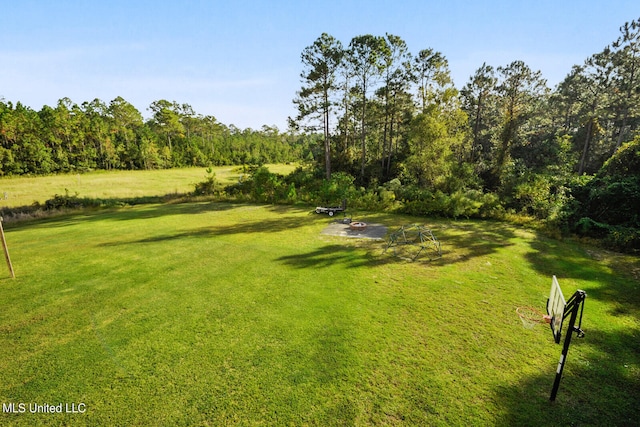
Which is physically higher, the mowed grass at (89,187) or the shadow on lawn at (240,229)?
the mowed grass at (89,187)

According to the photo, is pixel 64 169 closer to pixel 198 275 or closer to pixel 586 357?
pixel 198 275

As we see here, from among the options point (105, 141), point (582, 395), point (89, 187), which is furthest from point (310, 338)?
point (105, 141)

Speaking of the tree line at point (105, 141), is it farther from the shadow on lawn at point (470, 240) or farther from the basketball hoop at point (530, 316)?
the basketball hoop at point (530, 316)

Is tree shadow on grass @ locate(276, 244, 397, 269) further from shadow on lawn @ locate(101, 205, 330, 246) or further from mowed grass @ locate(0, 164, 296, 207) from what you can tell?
mowed grass @ locate(0, 164, 296, 207)

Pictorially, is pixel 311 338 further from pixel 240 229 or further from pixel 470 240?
pixel 240 229

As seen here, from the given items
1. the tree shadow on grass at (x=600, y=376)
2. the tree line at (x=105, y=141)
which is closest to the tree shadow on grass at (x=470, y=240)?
the tree shadow on grass at (x=600, y=376)

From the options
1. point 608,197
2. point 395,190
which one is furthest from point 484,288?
point 395,190

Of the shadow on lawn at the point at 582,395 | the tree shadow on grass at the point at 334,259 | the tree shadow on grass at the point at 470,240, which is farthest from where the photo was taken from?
the tree shadow on grass at the point at 470,240
